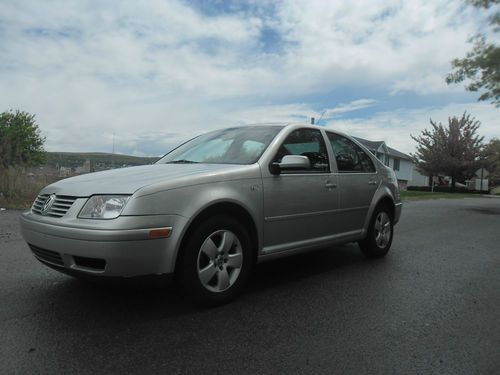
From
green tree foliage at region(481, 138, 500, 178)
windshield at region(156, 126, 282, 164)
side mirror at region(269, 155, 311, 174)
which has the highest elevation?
green tree foliage at region(481, 138, 500, 178)

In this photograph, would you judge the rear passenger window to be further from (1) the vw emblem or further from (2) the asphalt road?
(1) the vw emblem

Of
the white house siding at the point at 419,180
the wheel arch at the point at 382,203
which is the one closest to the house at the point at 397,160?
the white house siding at the point at 419,180

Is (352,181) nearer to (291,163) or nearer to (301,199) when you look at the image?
(301,199)

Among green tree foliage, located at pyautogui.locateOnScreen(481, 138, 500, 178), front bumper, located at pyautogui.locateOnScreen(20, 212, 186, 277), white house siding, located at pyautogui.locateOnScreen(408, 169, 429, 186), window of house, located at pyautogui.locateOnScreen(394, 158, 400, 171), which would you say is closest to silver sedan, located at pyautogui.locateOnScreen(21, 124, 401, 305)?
front bumper, located at pyautogui.locateOnScreen(20, 212, 186, 277)

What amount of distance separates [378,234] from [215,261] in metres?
2.83

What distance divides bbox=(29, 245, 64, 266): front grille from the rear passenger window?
A: 3.01 metres

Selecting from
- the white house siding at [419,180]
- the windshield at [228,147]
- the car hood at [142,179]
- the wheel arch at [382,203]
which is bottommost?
the white house siding at [419,180]

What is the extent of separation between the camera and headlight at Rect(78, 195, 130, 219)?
294 cm

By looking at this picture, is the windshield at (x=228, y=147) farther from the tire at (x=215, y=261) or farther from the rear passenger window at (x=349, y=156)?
the rear passenger window at (x=349, y=156)

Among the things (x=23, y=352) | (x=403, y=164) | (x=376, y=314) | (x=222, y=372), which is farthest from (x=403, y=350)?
(x=403, y=164)

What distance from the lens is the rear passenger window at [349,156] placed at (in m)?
4.79

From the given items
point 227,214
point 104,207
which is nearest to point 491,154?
point 227,214

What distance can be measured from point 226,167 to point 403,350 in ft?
6.46

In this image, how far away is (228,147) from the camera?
166 inches
